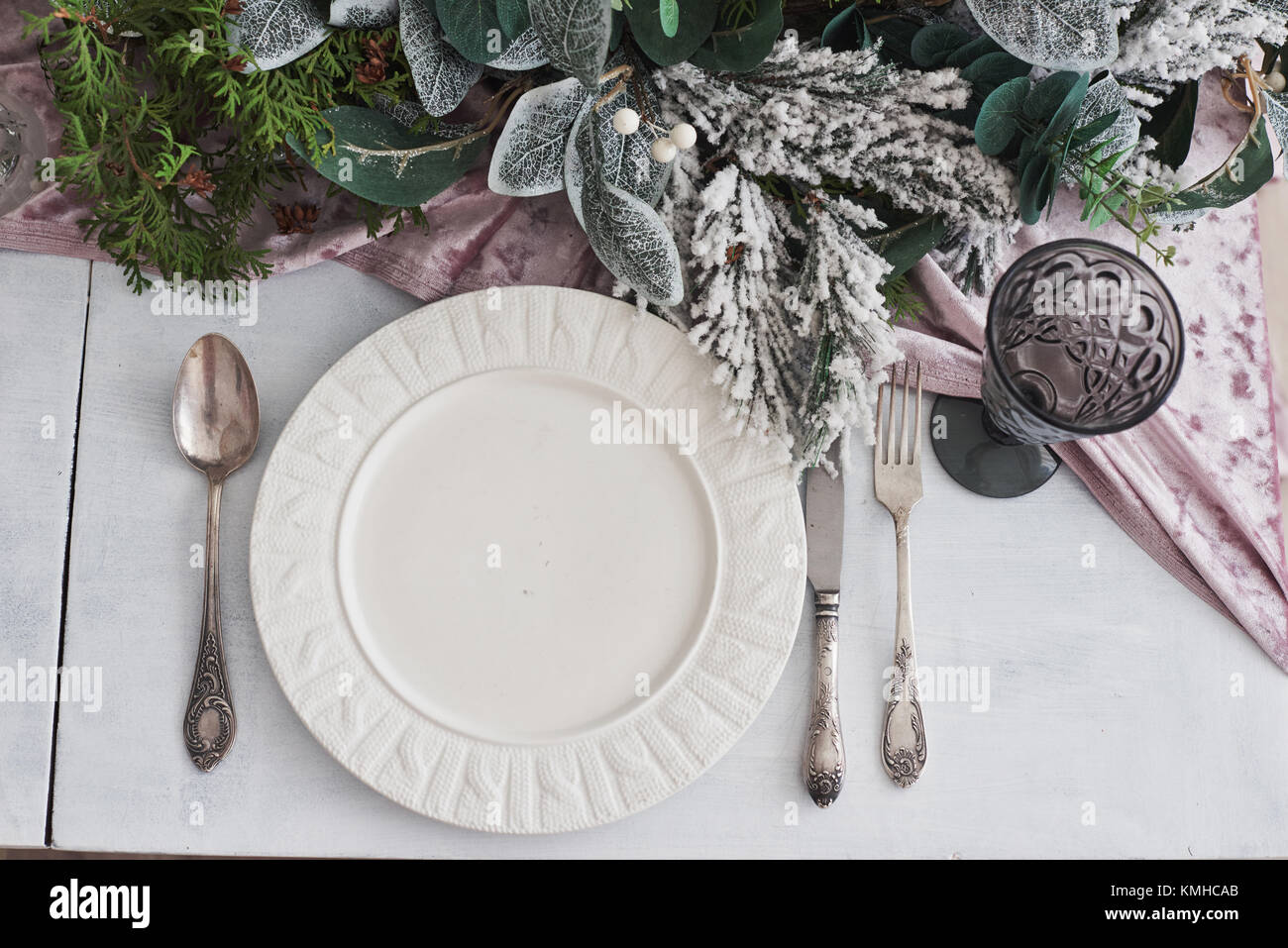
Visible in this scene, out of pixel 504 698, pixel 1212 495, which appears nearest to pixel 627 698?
→ pixel 504 698

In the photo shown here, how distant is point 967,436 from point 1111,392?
0.32 feet

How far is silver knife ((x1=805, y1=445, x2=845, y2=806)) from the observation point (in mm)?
633

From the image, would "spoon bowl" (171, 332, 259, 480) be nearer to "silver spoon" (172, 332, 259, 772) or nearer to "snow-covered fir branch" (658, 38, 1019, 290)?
"silver spoon" (172, 332, 259, 772)

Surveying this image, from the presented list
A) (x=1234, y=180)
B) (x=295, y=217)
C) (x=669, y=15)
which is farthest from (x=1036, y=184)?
(x=295, y=217)

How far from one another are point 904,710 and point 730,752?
0.41 feet

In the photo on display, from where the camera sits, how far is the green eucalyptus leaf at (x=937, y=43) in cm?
59

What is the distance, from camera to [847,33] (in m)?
0.59

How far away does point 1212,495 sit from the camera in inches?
26.4

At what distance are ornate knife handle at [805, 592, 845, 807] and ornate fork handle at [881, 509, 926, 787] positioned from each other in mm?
36

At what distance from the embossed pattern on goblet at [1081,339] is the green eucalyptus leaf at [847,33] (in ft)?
0.59

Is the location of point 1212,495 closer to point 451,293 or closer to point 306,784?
point 451,293

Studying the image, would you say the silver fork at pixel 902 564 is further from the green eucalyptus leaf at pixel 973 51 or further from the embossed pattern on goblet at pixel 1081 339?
the green eucalyptus leaf at pixel 973 51
